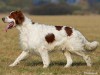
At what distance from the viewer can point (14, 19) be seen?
41.1 ft

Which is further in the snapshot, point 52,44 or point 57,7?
point 57,7

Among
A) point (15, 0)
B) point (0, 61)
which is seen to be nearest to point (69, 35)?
point (0, 61)

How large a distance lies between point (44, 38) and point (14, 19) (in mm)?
965

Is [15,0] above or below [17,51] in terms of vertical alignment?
below

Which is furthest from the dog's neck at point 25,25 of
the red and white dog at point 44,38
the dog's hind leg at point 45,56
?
the dog's hind leg at point 45,56

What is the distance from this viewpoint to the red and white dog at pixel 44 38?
491 inches

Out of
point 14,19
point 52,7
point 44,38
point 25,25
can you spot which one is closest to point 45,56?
point 44,38

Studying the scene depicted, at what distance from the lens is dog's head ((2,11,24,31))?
12.5m

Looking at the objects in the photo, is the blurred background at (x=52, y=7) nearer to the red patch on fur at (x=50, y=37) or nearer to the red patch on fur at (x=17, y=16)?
the red patch on fur at (x=17, y=16)

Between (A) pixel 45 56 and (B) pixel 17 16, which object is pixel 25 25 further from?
(A) pixel 45 56

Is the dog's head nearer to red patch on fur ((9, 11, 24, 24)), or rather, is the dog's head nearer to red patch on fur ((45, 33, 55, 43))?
red patch on fur ((9, 11, 24, 24))

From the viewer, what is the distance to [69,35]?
12.8 metres

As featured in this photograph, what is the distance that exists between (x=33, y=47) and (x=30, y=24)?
709 millimetres

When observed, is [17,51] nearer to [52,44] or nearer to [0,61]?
[0,61]
